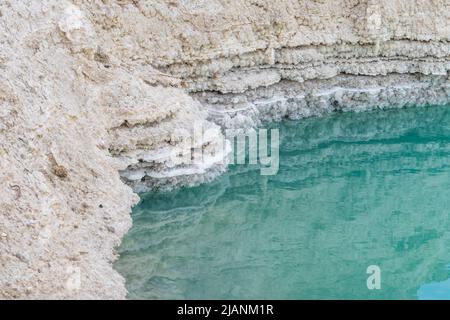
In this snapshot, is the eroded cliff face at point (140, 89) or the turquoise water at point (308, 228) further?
the turquoise water at point (308, 228)

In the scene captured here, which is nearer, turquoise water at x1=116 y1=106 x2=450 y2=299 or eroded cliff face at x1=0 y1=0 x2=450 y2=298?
eroded cliff face at x1=0 y1=0 x2=450 y2=298

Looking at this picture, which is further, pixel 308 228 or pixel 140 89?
pixel 140 89

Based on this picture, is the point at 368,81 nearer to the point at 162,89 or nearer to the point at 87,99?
the point at 162,89

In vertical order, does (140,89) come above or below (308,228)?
above

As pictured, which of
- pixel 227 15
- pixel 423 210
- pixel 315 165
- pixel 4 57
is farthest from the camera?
pixel 227 15
